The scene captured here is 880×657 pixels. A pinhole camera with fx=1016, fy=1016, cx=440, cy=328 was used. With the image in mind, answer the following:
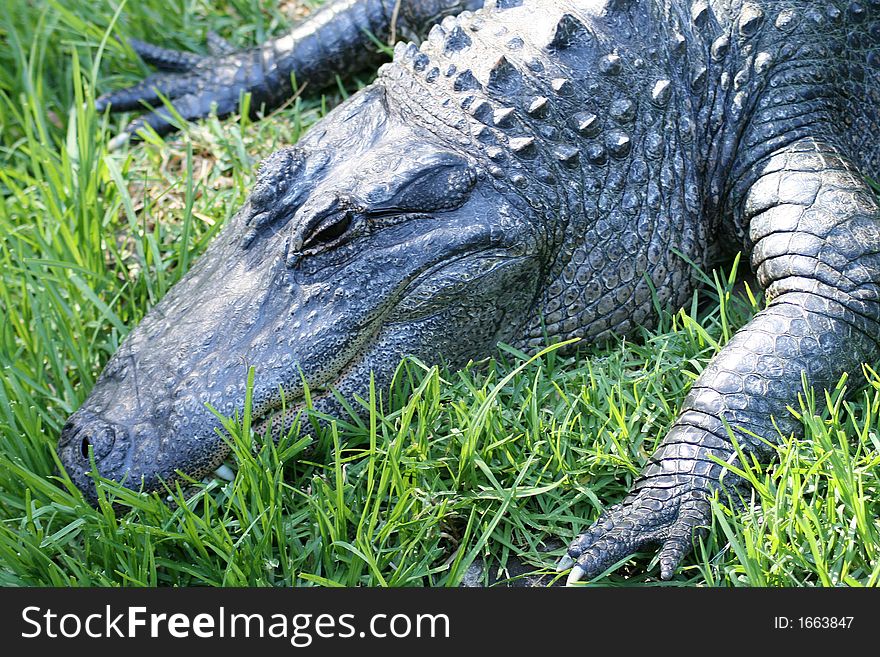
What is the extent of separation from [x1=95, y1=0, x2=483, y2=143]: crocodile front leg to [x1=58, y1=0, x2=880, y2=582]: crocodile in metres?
1.22

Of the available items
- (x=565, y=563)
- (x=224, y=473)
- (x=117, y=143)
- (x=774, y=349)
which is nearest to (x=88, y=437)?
(x=224, y=473)

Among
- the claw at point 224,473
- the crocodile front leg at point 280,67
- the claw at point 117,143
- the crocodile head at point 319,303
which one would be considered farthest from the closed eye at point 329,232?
the claw at point 117,143

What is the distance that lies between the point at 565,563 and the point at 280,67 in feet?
9.66

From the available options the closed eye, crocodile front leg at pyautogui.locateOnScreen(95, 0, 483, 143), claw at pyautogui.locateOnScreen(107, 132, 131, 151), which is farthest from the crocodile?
claw at pyautogui.locateOnScreen(107, 132, 131, 151)

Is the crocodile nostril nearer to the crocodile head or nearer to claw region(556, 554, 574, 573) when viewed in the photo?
the crocodile head

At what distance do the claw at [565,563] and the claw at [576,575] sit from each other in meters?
0.07

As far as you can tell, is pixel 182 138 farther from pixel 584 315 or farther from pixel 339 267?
pixel 584 315

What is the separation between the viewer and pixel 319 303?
295 cm

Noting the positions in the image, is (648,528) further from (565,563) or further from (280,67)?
(280,67)

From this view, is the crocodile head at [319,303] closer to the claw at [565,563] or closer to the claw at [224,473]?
the claw at [224,473]

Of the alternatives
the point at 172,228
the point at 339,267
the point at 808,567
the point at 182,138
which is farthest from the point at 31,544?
the point at 182,138

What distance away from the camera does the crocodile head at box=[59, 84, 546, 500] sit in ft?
9.39

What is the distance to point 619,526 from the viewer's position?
8.56 ft

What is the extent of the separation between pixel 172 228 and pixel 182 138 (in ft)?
2.32
